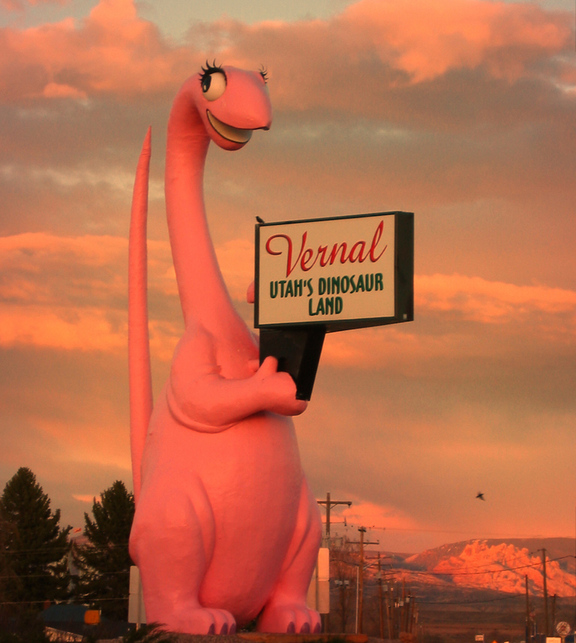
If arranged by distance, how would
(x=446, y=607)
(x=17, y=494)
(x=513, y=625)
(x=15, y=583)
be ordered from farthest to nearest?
(x=446, y=607), (x=513, y=625), (x=17, y=494), (x=15, y=583)

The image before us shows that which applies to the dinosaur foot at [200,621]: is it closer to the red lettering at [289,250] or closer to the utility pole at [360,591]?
the red lettering at [289,250]

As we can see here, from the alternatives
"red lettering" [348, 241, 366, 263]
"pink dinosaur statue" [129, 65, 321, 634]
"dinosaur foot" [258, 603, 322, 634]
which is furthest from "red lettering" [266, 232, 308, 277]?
"dinosaur foot" [258, 603, 322, 634]

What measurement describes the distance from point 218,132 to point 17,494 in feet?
76.1

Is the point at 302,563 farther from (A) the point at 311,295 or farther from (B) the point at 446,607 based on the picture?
(B) the point at 446,607

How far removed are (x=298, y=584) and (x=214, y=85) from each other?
14.7 feet

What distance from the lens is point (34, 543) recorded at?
3019cm

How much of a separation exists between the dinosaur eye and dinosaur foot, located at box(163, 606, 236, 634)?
4.43 m

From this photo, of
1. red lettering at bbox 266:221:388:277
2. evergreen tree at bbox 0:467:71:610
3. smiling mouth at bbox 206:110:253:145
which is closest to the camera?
red lettering at bbox 266:221:388:277

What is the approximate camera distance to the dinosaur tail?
10.4 m

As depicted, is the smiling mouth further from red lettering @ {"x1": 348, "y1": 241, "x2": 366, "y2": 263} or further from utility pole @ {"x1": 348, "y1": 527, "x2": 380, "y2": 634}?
utility pole @ {"x1": 348, "y1": 527, "x2": 380, "y2": 634}

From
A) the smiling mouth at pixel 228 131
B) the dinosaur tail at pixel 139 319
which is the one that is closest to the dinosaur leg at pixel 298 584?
the dinosaur tail at pixel 139 319

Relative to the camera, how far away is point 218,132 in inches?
373

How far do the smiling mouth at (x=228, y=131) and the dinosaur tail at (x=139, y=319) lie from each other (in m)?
1.57

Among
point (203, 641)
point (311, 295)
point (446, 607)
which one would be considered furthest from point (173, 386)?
point (446, 607)
